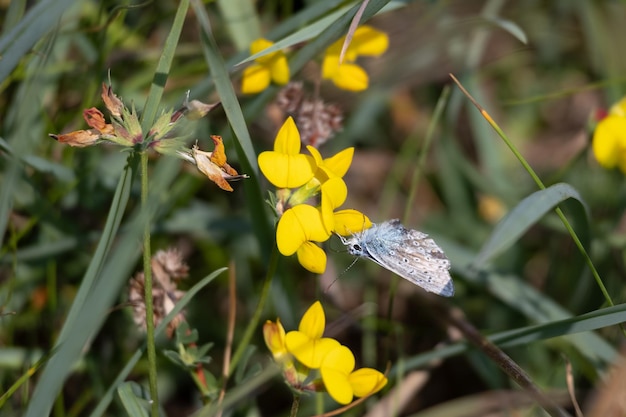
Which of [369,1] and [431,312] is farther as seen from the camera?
[431,312]

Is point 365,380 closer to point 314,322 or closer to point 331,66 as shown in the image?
point 314,322

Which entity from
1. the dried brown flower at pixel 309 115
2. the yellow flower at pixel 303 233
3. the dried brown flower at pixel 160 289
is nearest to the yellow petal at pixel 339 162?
the yellow flower at pixel 303 233

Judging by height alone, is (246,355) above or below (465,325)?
above

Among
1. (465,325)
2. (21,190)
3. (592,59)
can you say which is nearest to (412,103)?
(592,59)

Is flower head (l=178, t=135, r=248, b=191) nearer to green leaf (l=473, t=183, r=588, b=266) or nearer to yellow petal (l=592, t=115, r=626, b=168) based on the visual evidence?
green leaf (l=473, t=183, r=588, b=266)

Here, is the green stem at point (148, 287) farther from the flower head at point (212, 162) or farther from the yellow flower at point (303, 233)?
the yellow flower at point (303, 233)

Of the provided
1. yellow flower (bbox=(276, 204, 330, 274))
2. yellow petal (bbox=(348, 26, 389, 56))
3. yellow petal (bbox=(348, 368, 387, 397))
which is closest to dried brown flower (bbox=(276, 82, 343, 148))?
yellow petal (bbox=(348, 26, 389, 56))

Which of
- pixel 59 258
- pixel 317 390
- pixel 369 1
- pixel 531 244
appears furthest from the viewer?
pixel 531 244

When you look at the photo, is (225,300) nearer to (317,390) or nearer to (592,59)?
(317,390)
